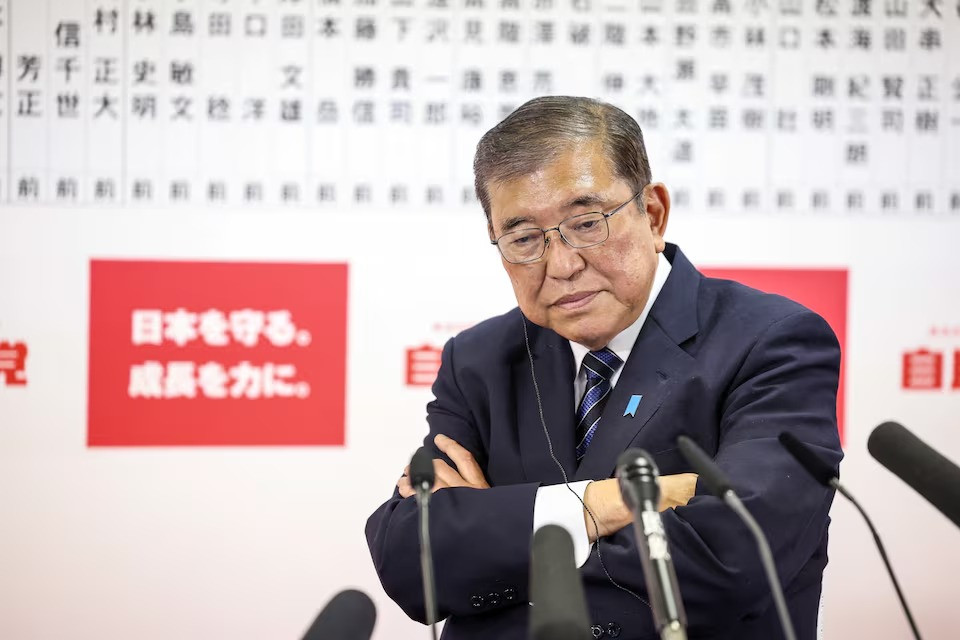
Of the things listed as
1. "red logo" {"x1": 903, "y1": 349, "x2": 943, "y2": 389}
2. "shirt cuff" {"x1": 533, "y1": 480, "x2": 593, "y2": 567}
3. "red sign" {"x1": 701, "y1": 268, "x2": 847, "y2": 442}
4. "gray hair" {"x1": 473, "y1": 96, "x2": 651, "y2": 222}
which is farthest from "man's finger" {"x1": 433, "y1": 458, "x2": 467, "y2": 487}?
"red logo" {"x1": 903, "y1": 349, "x2": 943, "y2": 389}

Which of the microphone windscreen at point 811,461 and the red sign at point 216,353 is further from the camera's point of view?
the red sign at point 216,353

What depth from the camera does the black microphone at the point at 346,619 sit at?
0.81 meters

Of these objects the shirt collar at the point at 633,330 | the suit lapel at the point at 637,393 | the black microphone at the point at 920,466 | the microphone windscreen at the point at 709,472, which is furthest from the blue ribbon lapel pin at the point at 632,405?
the microphone windscreen at the point at 709,472

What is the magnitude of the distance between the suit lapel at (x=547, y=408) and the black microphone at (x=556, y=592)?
0.90 meters

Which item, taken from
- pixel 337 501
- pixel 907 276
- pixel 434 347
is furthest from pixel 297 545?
pixel 907 276

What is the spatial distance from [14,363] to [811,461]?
2.66 meters

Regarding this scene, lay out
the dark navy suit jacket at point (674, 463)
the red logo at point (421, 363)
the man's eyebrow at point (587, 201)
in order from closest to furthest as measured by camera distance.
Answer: the dark navy suit jacket at point (674, 463), the man's eyebrow at point (587, 201), the red logo at point (421, 363)

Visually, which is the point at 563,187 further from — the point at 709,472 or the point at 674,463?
the point at 709,472

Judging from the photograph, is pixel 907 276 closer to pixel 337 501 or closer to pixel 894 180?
pixel 894 180

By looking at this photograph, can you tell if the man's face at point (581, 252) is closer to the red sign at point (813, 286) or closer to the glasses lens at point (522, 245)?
the glasses lens at point (522, 245)

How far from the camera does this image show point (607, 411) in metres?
1.75

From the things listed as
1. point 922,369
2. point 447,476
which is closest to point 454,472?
point 447,476

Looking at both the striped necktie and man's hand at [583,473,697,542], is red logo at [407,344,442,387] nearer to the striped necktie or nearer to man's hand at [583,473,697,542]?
the striped necktie

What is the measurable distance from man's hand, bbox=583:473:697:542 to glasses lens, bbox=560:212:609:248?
18.4 inches
